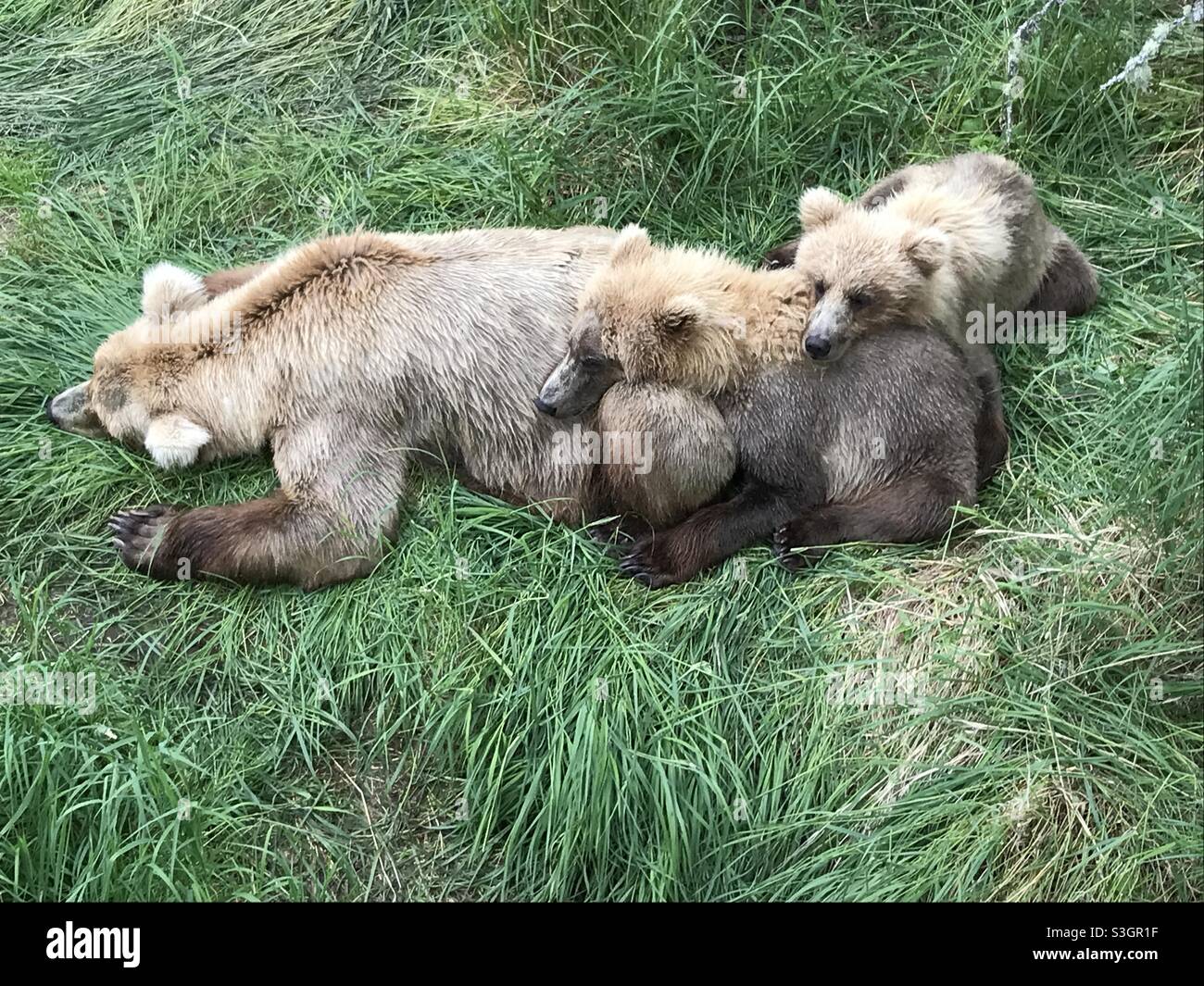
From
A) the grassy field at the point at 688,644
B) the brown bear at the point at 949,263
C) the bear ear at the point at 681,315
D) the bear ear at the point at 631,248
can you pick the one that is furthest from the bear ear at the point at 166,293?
the brown bear at the point at 949,263

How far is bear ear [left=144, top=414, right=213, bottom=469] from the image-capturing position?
192 inches

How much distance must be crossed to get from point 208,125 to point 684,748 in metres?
4.59

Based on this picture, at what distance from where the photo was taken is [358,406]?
193 inches

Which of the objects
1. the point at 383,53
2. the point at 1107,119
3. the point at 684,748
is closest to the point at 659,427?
the point at 684,748

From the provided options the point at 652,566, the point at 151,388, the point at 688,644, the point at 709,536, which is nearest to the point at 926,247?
the point at 709,536

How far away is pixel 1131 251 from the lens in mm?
5512

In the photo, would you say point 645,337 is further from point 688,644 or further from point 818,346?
point 688,644

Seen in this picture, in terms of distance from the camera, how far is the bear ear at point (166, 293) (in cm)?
522
